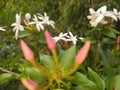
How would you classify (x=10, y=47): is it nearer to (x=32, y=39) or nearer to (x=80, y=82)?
(x=32, y=39)

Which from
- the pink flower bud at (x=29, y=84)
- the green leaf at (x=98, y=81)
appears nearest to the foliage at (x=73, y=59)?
the green leaf at (x=98, y=81)

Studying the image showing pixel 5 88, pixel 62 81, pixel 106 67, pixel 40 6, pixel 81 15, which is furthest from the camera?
pixel 40 6

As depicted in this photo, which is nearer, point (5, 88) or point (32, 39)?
point (5, 88)

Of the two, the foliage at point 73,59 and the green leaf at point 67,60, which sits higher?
the green leaf at point 67,60

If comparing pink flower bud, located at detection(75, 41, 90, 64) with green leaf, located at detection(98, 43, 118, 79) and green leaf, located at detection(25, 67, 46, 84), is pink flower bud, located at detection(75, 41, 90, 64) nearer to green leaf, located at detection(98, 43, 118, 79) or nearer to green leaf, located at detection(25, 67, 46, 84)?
green leaf, located at detection(25, 67, 46, 84)

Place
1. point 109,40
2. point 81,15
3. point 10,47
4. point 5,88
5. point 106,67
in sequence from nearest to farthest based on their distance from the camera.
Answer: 1. point 106,67
2. point 5,88
3. point 109,40
4. point 10,47
5. point 81,15

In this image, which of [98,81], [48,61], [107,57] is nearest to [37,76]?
[48,61]

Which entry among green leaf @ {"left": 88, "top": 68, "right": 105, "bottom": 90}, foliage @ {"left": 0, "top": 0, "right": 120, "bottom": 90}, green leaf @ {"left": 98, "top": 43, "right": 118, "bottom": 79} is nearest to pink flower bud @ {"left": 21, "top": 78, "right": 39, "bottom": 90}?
foliage @ {"left": 0, "top": 0, "right": 120, "bottom": 90}

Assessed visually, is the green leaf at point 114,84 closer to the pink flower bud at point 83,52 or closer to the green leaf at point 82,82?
the green leaf at point 82,82

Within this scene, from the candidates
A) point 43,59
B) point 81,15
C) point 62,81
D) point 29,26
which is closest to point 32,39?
point 29,26
